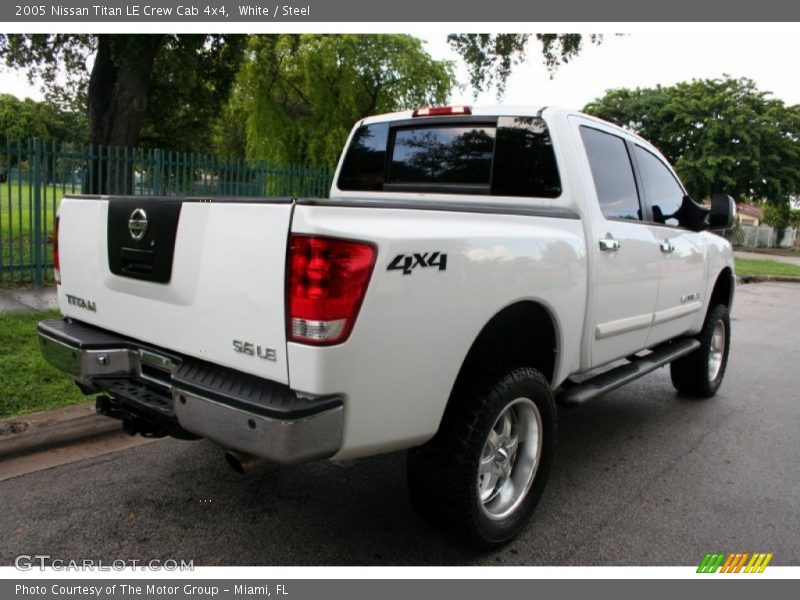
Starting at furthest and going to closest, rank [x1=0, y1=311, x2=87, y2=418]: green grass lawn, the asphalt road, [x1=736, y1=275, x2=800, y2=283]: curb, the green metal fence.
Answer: [x1=736, y1=275, x2=800, y2=283]: curb, the green metal fence, [x1=0, y1=311, x2=87, y2=418]: green grass lawn, the asphalt road

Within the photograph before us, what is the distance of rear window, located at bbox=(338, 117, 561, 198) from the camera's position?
3.59 m

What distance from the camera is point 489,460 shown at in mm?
2930

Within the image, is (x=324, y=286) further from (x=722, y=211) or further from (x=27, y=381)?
(x=722, y=211)

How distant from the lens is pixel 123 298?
2.81 metres

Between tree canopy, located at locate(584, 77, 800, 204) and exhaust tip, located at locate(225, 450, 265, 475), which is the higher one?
tree canopy, located at locate(584, 77, 800, 204)

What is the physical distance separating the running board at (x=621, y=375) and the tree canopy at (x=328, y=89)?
17460 mm

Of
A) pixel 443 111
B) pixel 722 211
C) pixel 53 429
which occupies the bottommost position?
pixel 53 429

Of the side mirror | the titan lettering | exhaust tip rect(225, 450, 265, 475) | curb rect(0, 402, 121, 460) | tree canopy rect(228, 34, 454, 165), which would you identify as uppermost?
tree canopy rect(228, 34, 454, 165)

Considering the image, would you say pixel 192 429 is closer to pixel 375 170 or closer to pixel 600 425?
pixel 375 170

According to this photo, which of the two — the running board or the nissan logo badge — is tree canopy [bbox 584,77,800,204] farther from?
the nissan logo badge

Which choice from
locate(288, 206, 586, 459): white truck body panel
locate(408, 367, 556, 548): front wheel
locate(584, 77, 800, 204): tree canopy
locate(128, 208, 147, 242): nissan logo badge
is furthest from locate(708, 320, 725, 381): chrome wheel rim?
locate(584, 77, 800, 204): tree canopy

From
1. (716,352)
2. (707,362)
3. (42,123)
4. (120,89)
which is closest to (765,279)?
(716,352)

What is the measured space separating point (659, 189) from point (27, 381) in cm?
463

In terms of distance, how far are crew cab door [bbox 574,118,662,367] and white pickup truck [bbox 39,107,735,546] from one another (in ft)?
0.05
